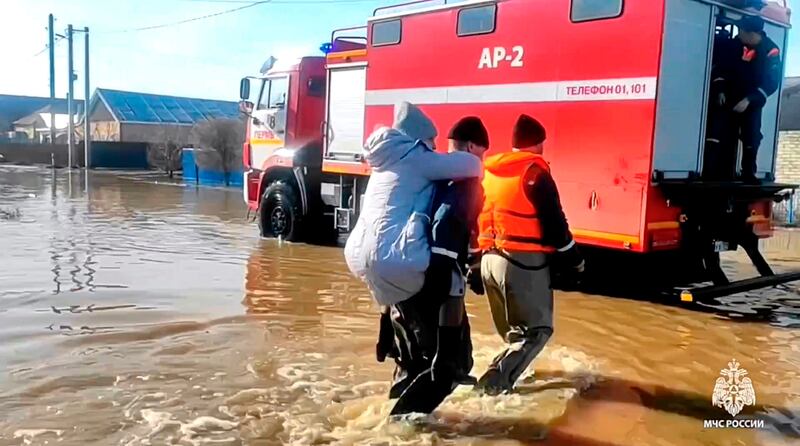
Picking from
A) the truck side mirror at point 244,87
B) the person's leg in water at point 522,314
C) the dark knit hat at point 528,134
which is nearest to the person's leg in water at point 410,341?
the person's leg in water at point 522,314

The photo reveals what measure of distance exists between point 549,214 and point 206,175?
26.9 metres

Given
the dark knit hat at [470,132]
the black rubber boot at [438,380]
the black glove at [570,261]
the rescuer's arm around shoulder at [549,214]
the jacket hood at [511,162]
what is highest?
the dark knit hat at [470,132]

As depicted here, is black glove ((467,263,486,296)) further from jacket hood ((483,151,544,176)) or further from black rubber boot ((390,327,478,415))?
black rubber boot ((390,327,478,415))

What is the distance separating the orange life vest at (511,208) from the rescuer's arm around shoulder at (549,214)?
5 centimetres

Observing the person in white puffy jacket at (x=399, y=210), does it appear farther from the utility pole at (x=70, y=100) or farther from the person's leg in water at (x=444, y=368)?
the utility pole at (x=70, y=100)

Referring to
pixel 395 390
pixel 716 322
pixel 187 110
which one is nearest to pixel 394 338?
pixel 395 390

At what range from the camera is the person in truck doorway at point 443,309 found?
3900mm

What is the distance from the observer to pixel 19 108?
238 feet

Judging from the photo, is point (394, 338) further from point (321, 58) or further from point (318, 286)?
point (321, 58)

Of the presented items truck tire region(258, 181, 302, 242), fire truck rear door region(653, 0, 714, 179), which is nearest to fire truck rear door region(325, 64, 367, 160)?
truck tire region(258, 181, 302, 242)

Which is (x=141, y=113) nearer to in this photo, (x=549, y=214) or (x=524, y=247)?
(x=524, y=247)

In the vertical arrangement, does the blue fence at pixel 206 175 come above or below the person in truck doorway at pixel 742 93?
below

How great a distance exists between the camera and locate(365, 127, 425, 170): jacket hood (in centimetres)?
399

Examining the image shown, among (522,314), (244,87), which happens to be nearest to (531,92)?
(522,314)
